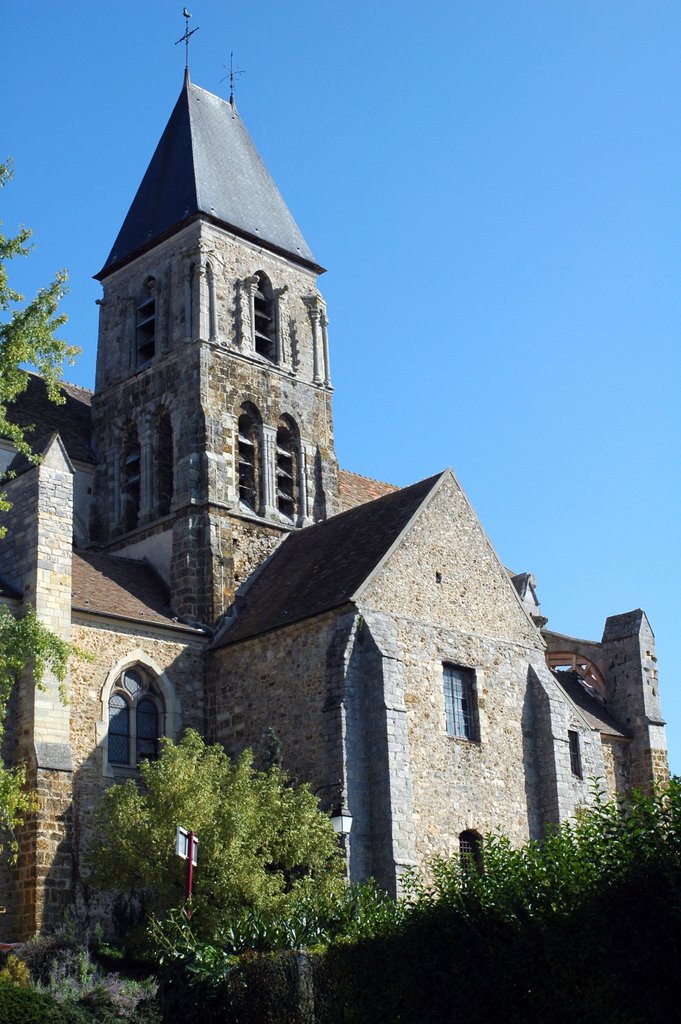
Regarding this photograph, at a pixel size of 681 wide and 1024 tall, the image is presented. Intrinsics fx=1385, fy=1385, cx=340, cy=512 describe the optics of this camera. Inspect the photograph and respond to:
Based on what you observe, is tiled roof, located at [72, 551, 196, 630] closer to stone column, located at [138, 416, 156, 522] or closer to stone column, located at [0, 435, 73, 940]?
stone column, located at [0, 435, 73, 940]

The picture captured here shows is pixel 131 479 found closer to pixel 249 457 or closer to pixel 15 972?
pixel 249 457

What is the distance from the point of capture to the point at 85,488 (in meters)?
32.8

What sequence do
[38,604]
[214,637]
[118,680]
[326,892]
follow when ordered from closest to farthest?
[326,892], [38,604], [118,680], [214,637]

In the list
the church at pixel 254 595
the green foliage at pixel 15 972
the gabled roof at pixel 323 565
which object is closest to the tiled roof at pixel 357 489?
the church at pixel 254 595

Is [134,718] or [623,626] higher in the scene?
[623,626]

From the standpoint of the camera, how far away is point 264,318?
33.8 meters

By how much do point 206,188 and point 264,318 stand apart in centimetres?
343

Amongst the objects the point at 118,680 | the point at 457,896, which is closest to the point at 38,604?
the point at 118,680

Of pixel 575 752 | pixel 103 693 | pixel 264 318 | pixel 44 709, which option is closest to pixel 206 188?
pixel 264 318

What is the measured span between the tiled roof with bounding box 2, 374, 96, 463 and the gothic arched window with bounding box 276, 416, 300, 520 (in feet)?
14.9

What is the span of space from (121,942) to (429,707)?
6.99 meters

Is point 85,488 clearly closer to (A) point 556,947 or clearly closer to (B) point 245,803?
(B) point 245,803

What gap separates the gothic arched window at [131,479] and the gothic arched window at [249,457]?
245 cm

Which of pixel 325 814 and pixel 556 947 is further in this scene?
pixel 325 814
